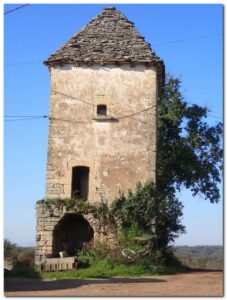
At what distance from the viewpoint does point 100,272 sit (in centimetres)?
1723

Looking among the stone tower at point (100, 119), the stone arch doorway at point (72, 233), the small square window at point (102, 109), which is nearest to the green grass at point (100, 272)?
the stone tower at point (100, 119)

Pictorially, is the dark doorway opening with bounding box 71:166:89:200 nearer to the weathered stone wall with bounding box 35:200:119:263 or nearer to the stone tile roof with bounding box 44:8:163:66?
the weathered stone wall with bounding box 35:200:119:263

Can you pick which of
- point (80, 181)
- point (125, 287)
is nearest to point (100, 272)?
point (125, 287)

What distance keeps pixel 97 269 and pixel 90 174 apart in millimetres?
4256

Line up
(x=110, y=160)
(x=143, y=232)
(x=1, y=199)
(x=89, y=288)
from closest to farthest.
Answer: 1. (x=1, y=199)
2. (x=89, y=288)
3. (x=143, y=232)
4. (x=110, y=160)

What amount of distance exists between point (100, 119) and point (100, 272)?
21.1 ft

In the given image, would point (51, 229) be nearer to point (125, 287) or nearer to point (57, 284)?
point (57, 284)

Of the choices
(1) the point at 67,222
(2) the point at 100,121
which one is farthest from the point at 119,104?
(1) the point at 67,222

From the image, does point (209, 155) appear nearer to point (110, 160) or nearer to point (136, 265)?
point (110, 160)

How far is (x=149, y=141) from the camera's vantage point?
67.5 ft

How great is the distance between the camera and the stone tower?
20.3 meters

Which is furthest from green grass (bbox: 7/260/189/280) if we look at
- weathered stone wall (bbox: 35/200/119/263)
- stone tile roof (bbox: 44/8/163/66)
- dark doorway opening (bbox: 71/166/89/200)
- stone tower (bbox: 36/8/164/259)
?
stone tile roof (bbox: 44/8/163/66)

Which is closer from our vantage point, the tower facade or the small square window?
the tower facade

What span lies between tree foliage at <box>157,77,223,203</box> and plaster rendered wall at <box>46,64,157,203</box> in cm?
261
